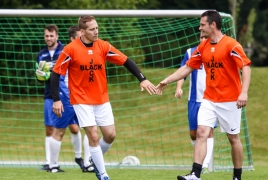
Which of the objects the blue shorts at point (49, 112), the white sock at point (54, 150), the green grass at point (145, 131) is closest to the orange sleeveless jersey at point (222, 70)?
the white sock at point (54, 150)

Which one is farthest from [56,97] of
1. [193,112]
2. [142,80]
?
[193,112]

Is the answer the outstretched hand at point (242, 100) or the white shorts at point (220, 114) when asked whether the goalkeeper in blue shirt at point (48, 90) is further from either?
the outstretched hand at point (242, 100)

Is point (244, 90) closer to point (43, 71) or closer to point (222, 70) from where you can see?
point (222, 70)

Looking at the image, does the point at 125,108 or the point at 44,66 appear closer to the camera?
the point at 44,66

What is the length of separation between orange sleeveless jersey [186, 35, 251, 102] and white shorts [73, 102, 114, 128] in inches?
47.8

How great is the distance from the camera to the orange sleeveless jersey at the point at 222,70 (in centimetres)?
798

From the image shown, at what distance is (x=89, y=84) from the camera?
8320 millimetres

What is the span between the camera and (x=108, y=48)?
850 centimetres

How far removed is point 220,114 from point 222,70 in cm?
51

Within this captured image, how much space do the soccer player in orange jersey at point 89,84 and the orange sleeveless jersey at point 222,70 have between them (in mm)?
707

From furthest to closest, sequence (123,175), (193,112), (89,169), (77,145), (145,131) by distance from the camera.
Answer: (145,131) < (77,145) < (89,169) < (193,112) < (123,175)

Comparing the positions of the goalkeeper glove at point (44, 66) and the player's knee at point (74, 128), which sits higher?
the goalkeeper glove at point (44, 66)

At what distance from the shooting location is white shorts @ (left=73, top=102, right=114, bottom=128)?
27.0ft

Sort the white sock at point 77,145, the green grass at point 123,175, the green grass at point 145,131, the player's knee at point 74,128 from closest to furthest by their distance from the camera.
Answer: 1. the green grass at point 123,175
2. the player's knee at point 74,128
3. the white sock at point 77,145
4. the green grass at point 145,131
